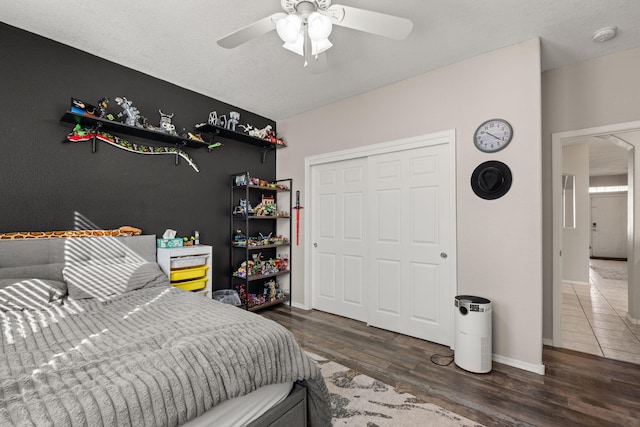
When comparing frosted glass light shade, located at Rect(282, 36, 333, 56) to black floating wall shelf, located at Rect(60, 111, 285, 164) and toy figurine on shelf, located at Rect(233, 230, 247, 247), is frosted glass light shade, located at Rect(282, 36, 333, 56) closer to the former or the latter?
black floating wall shelf, located at Rect(60, 111, 285, 164)

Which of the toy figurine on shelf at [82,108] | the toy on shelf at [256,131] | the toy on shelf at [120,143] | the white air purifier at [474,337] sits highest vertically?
the toy on shelf at [256,131]

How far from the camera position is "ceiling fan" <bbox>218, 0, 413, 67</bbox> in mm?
1583

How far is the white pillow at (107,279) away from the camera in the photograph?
78.6 inches

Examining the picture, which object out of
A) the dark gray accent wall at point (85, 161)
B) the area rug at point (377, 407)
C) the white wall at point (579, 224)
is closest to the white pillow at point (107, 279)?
the dark gray accent wall at point (85, 161)

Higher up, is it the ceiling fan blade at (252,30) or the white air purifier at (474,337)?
the ceiling fan blade at (252,30)

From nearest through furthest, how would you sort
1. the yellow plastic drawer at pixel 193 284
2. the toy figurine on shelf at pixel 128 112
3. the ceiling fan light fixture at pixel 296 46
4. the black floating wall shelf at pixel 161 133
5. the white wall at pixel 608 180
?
the ceiling fan light fixture at pixel 296 46, the black floating wall shelf at pixel 161 133, the toy figurine on shelf at pixel 128 112, the yellow plastic drawer at pixel 193 284, the white wall at pixel 608 180

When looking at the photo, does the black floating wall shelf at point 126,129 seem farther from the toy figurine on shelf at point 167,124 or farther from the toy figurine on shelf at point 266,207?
the toy figurine on shelf at point 266,207

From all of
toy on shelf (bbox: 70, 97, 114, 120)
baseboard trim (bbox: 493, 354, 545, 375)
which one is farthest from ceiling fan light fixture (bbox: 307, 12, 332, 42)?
baseboard trim (bbox: 493, 354, 545, 375)

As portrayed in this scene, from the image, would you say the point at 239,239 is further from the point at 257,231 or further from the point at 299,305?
the point at 299,305

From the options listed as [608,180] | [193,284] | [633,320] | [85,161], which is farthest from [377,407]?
[608,180]

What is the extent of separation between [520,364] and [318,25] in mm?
2958

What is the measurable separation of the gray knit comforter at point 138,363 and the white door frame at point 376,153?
189 cm

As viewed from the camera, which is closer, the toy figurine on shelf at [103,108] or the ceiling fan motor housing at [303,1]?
the ceiling fan motor housing at [303,1]

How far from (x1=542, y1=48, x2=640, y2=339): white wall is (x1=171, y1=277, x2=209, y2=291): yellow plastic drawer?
3.45 m
